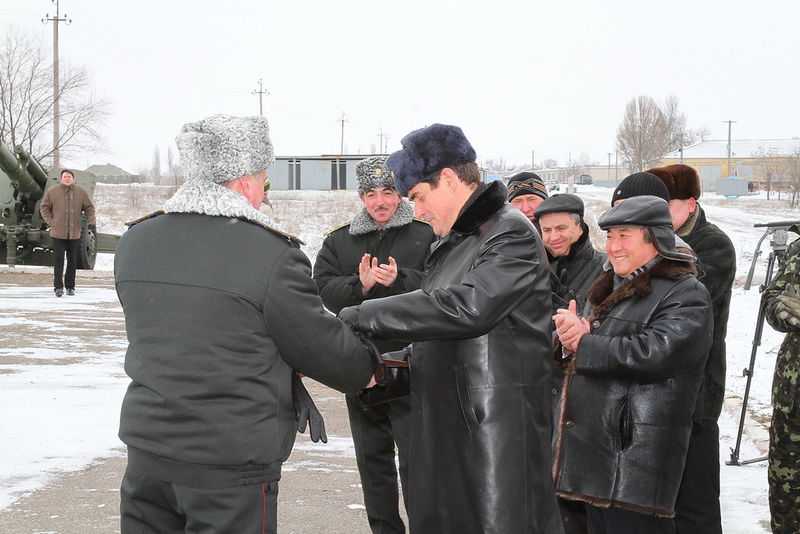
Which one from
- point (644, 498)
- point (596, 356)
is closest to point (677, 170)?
point (596, 356)

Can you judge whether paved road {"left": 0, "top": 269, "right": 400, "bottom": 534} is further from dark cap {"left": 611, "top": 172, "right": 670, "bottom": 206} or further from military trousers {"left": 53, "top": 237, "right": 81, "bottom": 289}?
military trousers {"left": 53, "top": 237, "right": 81, "bottom": 289}

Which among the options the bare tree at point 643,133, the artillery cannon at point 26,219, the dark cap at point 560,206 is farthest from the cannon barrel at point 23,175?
the bare tree at point 643,133

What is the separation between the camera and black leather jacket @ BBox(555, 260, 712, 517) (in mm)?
3439

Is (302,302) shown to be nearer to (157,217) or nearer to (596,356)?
(157,217)

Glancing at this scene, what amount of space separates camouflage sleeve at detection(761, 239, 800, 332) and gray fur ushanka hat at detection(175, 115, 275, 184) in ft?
8.25

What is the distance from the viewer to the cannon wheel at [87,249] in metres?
17.9

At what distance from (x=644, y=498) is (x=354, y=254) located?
2063mm

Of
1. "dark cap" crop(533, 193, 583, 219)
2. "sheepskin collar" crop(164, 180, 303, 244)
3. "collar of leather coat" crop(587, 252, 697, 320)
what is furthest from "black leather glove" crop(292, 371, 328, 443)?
"dark cap" crop(533, 193, 583, 219)

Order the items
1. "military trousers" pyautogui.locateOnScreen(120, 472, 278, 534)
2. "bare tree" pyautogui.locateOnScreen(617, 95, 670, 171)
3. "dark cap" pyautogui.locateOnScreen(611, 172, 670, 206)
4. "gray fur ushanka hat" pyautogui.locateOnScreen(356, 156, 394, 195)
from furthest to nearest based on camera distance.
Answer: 1. "bare tree" pyautogui.locateOnScreen(617, 95, 670, 171)
2. "gray fur ushanka hat" pyautogui.locateOnScreen(356, 156, 394, 195)
3. "dark cap" pyautogui.locateOnScreen(611, 172, 670, 206)
4. "military trousers" pyautogui.locateOnScreen(120, 472, 278, 534)

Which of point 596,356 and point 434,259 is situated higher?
point 434,259

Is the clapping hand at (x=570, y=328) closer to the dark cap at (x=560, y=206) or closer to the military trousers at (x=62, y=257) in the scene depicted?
→ the dark cap at (x=560, y=206)

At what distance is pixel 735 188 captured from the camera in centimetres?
6700

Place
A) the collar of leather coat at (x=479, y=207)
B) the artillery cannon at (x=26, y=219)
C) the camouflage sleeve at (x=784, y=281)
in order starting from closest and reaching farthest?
the collar of leather coat at (x=479, y=207) → the camouflage sleeve at (x=784, y=281) → the artillery cannon at (x=26, y=219)

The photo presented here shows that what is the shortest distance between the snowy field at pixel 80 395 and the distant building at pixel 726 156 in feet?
242
